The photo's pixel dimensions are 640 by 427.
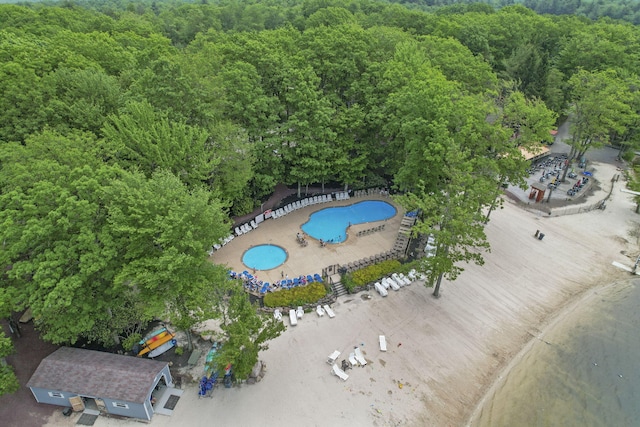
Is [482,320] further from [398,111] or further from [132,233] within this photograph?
[132,233]

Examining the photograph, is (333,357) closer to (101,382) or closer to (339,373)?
(339,373)

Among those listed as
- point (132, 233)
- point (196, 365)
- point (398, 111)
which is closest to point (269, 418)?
point (196, 365)

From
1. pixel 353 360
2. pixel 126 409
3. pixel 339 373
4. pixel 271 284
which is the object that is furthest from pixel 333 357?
pixel 126 409

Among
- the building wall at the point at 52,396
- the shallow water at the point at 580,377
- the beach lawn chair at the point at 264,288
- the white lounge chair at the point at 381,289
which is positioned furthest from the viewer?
the white lounge chair at the point at 381,289

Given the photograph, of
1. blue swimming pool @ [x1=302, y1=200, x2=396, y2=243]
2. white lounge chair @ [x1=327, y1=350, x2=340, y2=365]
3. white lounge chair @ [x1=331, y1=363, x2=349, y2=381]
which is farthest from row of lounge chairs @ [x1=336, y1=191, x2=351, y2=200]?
white lounge chair @ [x1=331, y1=363, x2=349, y2=381]

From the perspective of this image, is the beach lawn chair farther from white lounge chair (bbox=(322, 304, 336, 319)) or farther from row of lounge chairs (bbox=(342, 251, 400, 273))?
row of lounge chairs (bbox=(342, 251, 400, 273))

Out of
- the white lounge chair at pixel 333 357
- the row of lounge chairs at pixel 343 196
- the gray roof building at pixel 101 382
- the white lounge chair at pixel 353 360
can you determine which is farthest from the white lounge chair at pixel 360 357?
the row of lounge chairs at pixel 343 196

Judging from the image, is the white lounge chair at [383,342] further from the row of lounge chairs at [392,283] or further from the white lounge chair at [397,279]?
the white lounge chair at [397,279]
